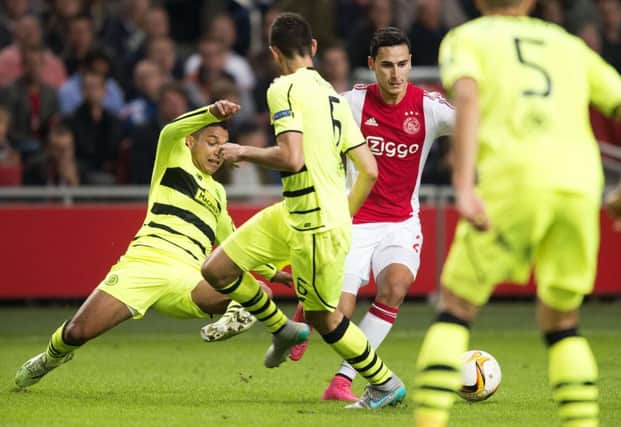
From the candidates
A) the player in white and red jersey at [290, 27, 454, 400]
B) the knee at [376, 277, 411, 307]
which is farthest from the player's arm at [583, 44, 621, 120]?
the player in white and red jersey at [290, 27, 454, 400]

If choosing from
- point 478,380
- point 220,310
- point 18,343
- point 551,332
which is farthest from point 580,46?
point 18,343

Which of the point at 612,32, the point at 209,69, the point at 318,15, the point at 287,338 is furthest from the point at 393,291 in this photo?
the point at 612,32

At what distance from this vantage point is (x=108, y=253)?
14609 millimetres

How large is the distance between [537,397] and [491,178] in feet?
10.9

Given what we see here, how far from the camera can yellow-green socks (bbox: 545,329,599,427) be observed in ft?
18.7

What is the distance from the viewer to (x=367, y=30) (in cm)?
1722

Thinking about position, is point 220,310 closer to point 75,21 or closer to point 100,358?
point 100,358

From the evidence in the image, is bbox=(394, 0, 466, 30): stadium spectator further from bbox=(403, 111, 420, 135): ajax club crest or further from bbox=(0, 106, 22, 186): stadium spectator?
bbox=(403, 111, 420, 135): ajax club crest

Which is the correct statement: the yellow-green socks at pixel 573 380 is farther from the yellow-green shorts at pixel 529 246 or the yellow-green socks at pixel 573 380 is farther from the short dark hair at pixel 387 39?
the short dark hair at pixel 387 39

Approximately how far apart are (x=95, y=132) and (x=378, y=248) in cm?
727

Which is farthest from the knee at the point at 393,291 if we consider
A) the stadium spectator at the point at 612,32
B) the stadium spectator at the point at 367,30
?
the stadium spectator at the point at 612,32

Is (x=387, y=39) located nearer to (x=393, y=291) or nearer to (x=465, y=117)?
(x=393, y=291)

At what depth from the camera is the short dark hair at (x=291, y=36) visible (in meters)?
7.69

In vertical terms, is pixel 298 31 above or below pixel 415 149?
above
